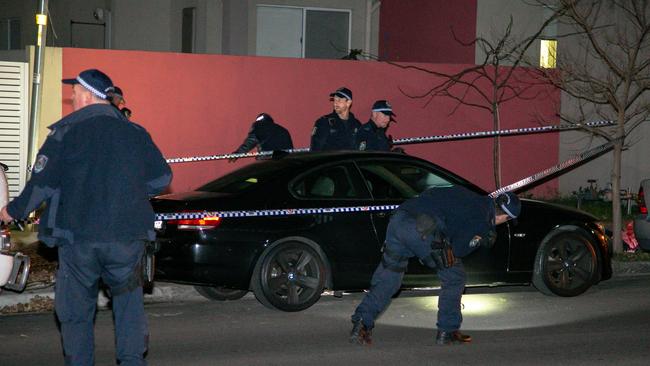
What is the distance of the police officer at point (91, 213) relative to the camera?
20.8 feet

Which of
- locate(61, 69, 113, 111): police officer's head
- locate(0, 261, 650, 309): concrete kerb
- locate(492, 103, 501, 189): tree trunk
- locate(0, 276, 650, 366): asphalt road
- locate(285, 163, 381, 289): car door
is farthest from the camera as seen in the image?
locate(492, 103, 501, 189): tree trunk

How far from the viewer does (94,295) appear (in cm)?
650

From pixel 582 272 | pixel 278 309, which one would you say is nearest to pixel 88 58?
pixel 278 309

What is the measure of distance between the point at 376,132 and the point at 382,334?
395cm

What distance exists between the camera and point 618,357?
8.21 meters

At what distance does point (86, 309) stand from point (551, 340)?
4.02 meters

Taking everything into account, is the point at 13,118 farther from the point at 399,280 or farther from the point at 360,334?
the point at 399,280

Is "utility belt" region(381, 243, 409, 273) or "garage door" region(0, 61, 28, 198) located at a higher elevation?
"garage door" region(0, 61, 28, 198)

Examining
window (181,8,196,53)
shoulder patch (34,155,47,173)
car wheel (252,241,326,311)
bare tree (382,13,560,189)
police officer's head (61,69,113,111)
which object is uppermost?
window (181,8,196,53)

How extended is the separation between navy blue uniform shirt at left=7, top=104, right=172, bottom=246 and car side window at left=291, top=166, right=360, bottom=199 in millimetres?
3540

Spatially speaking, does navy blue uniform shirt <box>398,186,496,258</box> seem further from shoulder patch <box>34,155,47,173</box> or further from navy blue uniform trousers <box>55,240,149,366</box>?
shoulder patch <box>34,155,47,173</box>

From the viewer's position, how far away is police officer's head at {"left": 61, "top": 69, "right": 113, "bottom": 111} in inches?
256

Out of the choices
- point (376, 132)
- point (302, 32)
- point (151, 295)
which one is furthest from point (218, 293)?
point (302, 32)

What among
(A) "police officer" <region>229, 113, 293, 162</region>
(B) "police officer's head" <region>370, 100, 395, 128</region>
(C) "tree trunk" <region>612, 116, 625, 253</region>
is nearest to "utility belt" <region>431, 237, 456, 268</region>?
(B) "police officer's head" <region>370, 100, 395, 128</region>
